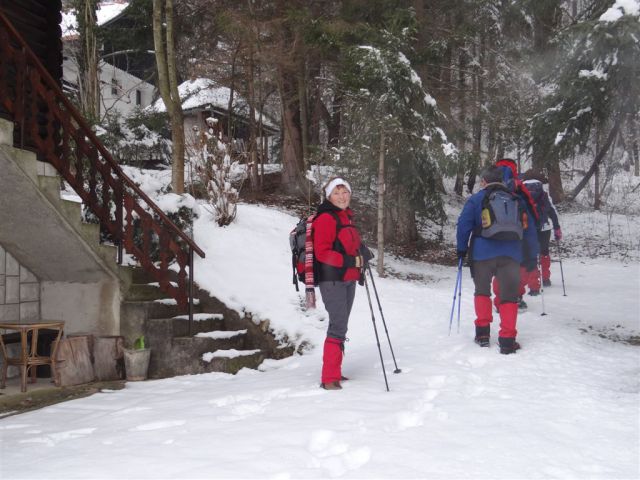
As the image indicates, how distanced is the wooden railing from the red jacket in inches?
92.6

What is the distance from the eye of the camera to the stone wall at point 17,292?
6.20 m

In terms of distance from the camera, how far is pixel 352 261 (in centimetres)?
476

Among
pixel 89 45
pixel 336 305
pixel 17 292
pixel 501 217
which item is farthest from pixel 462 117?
pixel 89 45

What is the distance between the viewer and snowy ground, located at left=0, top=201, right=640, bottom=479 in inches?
119

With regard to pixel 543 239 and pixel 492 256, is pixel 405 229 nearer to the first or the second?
pixel 543 239

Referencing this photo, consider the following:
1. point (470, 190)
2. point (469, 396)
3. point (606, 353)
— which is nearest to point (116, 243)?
point (469, 396)

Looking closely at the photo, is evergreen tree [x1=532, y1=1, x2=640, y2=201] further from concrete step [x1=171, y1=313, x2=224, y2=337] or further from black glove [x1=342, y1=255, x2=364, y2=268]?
concrete step [x1=171, y1=313, x2=224, y2=337]

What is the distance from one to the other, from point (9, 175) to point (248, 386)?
10.1 ft

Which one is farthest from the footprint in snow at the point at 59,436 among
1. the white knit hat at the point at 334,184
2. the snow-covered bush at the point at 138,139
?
the snow-covered bush at the point at 138,139

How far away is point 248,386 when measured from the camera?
16.8ft

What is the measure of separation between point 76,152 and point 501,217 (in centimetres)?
479

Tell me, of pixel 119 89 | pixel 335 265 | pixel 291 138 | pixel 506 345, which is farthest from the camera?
pixel 119 89

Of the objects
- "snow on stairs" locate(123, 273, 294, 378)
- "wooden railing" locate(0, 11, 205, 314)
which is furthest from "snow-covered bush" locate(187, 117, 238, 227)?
"snow on stairs" locate(123, 273, 294, 378)

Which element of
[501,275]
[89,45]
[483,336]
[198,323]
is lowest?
[198,323]
